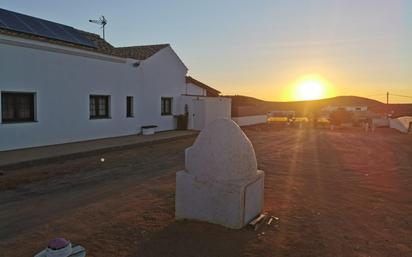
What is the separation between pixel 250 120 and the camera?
32.0 meters

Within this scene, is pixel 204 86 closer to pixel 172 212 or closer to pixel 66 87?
pixel 66 87

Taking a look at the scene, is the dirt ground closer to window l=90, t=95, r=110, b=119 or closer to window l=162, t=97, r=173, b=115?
window l=90, t=95, r=110, b=119

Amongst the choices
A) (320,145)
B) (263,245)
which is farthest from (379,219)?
(320,145)

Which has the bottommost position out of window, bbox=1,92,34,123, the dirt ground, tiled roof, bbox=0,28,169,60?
the dirt ground

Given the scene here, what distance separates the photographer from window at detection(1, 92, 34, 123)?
39.8 ft

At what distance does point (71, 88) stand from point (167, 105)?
26.6 feet

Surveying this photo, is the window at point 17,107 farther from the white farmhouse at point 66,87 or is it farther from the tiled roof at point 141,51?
the tiled roof at point 141,51

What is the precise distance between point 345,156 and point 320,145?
375cm

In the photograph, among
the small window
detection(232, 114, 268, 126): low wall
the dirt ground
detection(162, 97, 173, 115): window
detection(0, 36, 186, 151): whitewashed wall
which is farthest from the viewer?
detection(232, 114, 268, 126): low wall

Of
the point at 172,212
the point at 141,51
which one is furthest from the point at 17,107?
the point at 141,51

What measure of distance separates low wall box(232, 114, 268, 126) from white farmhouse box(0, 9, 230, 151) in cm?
1017

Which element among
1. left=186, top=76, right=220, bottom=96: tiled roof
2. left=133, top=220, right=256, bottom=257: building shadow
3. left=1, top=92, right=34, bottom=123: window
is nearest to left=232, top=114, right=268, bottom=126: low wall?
left=186, top=76, right=220, bottom=96: tiled roof

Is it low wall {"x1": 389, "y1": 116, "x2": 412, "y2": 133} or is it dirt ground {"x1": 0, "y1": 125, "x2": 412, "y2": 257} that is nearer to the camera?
dirt ground {"x1": 0, "y1": 125, "x2": 412, "y2": 257}

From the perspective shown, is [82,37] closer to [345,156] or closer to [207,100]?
[207,100]
